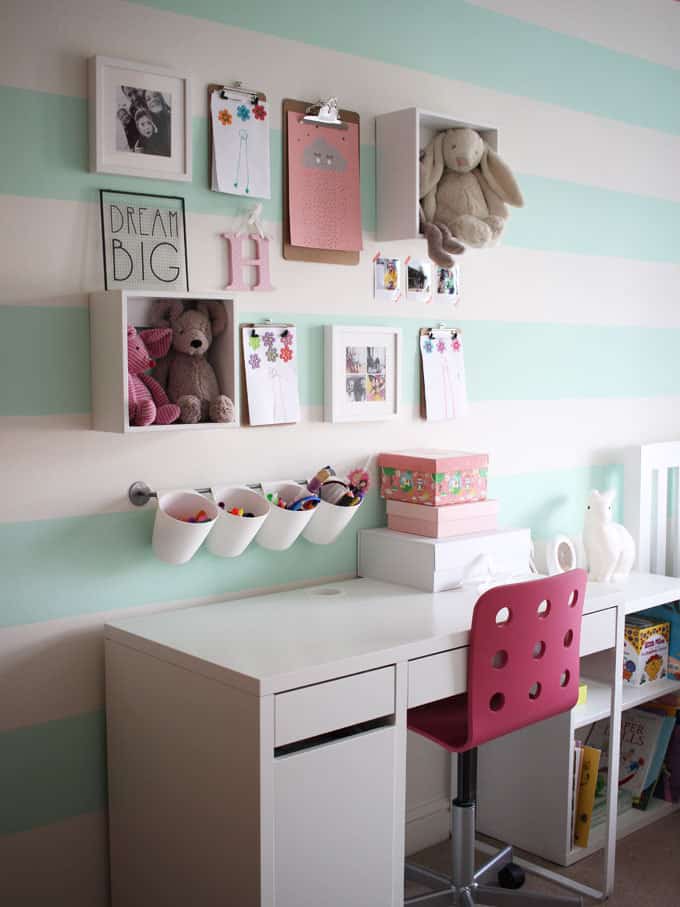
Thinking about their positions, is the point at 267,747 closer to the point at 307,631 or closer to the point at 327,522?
the point at 307,631

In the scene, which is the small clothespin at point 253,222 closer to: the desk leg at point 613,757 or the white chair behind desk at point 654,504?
the desk leg at point 613,757

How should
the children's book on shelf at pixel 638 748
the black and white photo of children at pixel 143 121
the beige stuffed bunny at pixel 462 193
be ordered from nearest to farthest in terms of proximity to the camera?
1. the black and white photo of children at pixel 143 121
2. the beige stuffed bunny at pixel 462 193
3. the children's book on shelf at pixel 638 748

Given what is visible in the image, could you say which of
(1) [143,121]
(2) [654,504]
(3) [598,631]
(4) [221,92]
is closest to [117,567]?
(1) [143,121]

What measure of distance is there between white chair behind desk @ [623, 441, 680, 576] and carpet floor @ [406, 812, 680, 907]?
81 centimetres

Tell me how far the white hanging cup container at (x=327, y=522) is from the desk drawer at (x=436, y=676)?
1.56 feet

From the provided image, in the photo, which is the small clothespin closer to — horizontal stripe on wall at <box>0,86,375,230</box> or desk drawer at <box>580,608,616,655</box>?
horizontal stripe on wall at <box>0,86,375,230</box>

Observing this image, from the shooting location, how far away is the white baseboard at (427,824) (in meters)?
2.76

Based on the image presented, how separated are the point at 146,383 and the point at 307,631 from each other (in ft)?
1.99

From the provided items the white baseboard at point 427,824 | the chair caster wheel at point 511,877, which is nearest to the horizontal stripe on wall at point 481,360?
the white baseboard at point 427,824

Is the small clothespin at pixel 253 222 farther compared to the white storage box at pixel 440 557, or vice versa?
the white storage box at pixel 440 557

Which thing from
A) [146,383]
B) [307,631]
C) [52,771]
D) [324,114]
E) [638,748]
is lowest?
[638,748]

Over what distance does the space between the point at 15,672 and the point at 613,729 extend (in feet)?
4.84

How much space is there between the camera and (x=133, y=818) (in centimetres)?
208

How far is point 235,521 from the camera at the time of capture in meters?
2.18
